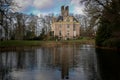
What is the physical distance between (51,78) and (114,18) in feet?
53.2

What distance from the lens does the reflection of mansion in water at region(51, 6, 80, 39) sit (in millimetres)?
109562

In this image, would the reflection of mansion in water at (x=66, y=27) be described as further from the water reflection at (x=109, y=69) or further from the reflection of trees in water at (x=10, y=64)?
the water reflection at (x=109, y=69)

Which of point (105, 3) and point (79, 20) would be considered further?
point (79, 20)

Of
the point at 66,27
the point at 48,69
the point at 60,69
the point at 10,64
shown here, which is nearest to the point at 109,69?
the point at 60,69

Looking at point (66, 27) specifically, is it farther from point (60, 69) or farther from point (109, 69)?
point (109, 69)

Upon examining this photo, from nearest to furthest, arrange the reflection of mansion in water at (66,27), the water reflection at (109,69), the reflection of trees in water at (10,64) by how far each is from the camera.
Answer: the water reflection at (109,69) < the reflection of trees in water at (10,64) < the reflection of mansion in water at (66,27)

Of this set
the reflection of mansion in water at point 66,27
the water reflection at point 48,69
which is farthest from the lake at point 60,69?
the reflection of mansion in water at point 66,27

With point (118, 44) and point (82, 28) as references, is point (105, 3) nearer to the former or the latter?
point (118, 44)

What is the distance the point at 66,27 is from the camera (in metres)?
111

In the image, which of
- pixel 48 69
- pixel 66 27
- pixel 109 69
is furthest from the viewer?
pixel 66 27

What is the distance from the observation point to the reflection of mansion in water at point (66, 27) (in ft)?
359

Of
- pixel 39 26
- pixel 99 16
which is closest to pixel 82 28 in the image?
pixel 39 26

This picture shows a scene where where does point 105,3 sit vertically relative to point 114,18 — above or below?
above

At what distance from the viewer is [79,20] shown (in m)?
121
